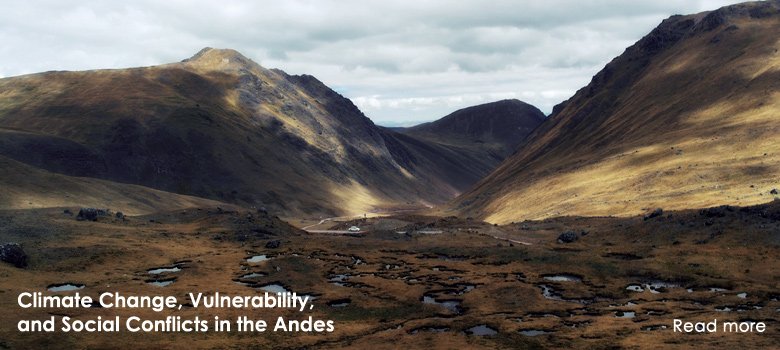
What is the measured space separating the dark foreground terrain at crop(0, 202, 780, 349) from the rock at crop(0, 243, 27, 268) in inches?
49.0

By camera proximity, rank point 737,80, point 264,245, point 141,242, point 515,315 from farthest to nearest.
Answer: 1. point 737,80
2. point 264,245
3. point 141,242
4. point 515,315

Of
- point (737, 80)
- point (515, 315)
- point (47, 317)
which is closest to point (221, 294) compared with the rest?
point (47, 317)

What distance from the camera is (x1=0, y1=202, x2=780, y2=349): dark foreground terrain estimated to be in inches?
2247

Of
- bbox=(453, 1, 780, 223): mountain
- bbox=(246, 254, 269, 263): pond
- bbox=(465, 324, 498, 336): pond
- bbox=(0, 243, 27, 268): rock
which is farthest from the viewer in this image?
bbox=(453, 1, 780, 223): mountain

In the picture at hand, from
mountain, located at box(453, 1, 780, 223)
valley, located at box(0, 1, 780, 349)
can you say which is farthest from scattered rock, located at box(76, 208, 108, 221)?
mountain, located at box(453, 1, 780, 223)

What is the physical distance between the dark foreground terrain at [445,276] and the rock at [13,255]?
1.24 meters

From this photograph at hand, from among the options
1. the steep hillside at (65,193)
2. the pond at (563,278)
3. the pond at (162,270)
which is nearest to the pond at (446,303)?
the pond at (563,278)

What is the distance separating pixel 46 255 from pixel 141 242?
63.8ft

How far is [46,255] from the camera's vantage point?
84.2m

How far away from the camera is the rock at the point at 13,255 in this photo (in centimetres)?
7775

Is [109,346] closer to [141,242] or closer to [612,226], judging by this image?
[141,242]

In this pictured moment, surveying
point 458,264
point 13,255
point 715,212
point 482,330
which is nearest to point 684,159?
point 715,212

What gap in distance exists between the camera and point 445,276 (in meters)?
86.6

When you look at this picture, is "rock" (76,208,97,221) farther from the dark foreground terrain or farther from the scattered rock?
the dark foreground terrain
